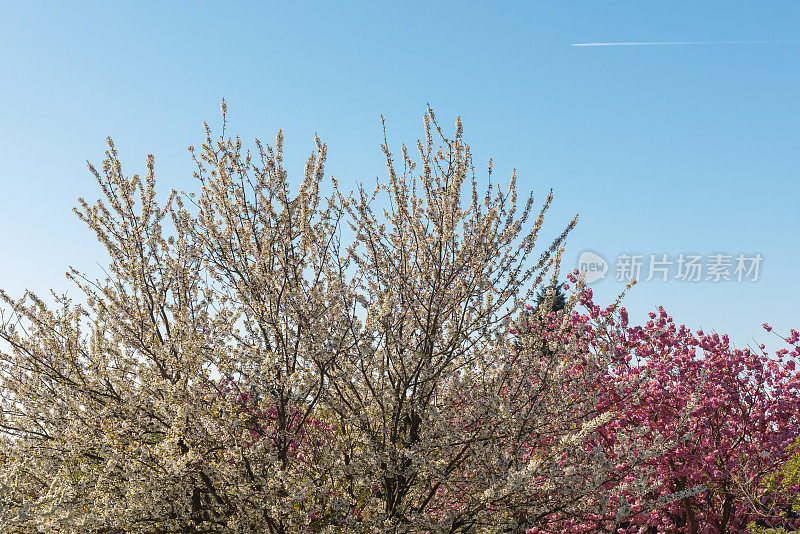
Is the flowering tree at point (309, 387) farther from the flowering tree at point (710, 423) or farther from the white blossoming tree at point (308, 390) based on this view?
the flowering tree at point (710, 423)

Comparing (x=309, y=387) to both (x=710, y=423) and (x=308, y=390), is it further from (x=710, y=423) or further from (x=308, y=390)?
(x=710, y=423)

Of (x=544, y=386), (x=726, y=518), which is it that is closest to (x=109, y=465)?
(x=544, y=386)

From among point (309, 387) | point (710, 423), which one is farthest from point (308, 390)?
point (710, 423)

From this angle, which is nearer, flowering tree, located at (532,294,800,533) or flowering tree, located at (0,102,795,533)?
flowering tree, located at (0,102,795,533)

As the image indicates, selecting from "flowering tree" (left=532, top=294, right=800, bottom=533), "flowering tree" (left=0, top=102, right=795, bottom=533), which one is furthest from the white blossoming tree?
"flowering tree" (left=532, top=294, right=800, bottom=533)

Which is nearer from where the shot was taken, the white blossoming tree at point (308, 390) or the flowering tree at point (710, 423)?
the white blossoming tree at point (308, 390)

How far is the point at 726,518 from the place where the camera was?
11609 mm

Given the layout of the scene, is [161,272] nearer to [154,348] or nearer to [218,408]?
[154,348]

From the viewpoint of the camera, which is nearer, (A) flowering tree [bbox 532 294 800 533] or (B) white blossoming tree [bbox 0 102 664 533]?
(B) white blossoming tree [bbox 0 102 664 533]

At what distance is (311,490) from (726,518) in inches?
367

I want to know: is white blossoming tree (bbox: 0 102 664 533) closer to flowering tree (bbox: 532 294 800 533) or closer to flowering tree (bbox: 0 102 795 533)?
flowering tree (bbox: 0 102 795 533)

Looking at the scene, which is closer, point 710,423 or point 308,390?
point 308,390

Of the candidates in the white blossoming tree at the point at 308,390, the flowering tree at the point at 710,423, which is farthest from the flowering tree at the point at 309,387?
the flowering tree at the point at 710,423

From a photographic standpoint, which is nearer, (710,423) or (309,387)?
(309,387)
